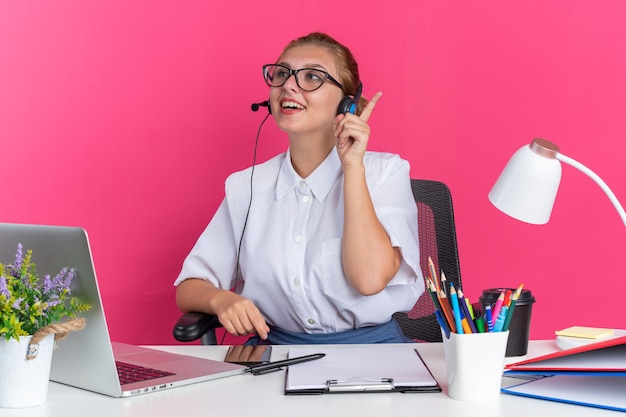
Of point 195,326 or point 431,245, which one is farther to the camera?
point 431,245

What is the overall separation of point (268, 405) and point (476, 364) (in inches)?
12.8

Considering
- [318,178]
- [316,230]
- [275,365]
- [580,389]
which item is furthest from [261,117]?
[580,389]

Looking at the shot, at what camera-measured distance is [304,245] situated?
7.23 ft

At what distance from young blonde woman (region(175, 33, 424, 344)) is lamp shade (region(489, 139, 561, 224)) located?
2.60ft

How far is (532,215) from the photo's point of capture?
1.27 metres

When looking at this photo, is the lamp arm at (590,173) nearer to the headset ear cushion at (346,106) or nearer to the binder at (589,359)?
the binder at (589,359)

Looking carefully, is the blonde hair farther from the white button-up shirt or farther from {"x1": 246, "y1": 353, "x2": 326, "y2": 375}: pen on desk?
{"x1": 246, "y1": 353, "x2": 326, "y2": 375}: pen on desk

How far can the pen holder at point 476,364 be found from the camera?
1227 mm

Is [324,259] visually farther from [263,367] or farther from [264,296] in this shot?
[263,367]

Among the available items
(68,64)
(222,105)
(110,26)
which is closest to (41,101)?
(68,64)

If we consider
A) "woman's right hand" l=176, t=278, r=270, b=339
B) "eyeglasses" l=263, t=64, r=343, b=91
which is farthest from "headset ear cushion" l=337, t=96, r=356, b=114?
"woman's right hand" l=176, t=278, r=270, b=339

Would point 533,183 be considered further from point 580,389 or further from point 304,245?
point 304,245

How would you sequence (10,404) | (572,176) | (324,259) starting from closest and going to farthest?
(10,404)
(324,259)
(572,176)

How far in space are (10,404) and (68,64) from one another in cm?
201
